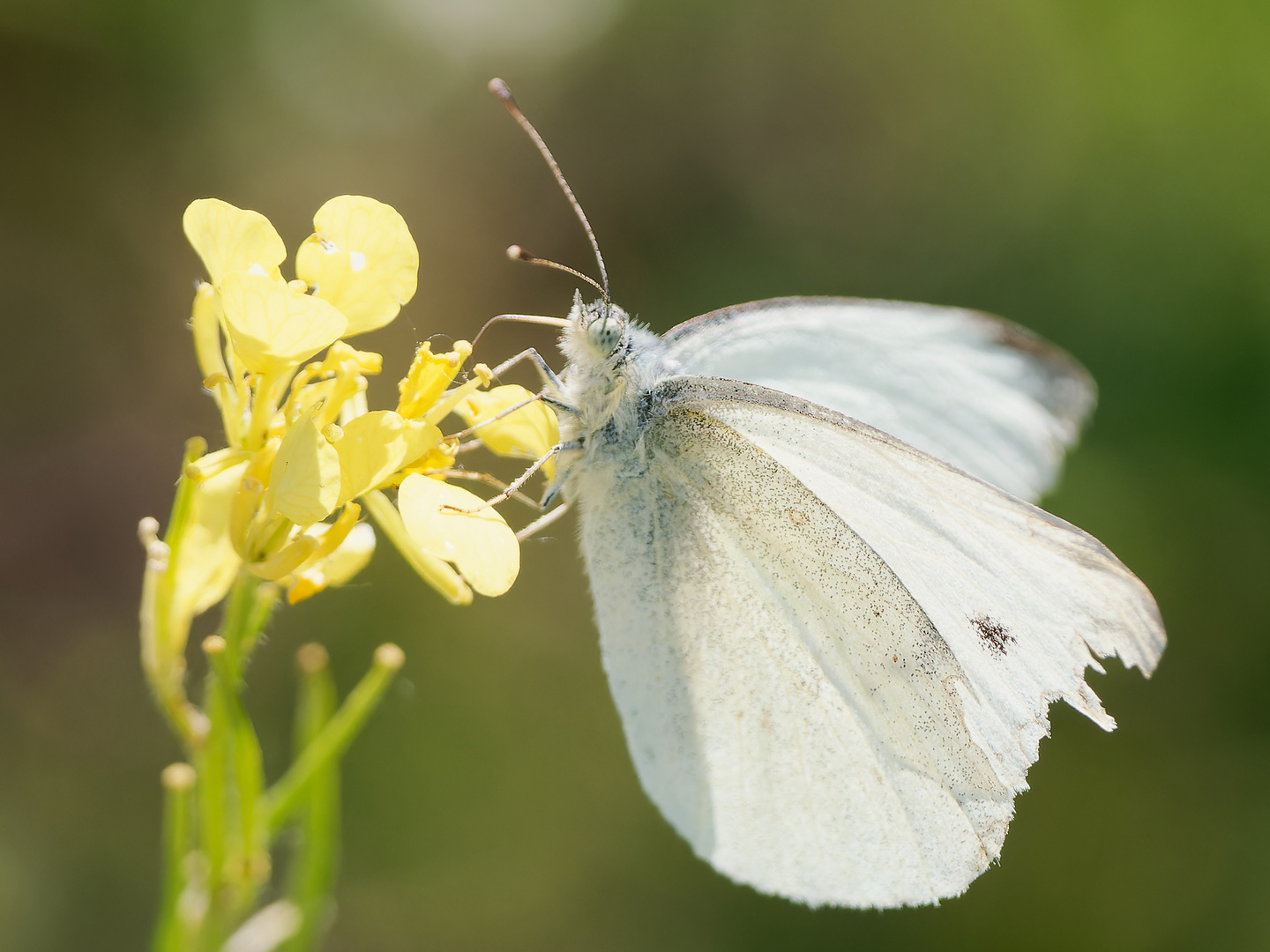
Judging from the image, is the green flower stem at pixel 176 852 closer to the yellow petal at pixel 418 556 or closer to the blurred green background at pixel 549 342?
the yellow petal at pixel 418 556

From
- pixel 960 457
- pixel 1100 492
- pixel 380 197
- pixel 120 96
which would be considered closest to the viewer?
pixel 960 457

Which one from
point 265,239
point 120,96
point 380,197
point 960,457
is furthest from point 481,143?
point 265,239

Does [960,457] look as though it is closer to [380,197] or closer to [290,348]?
[290,348]

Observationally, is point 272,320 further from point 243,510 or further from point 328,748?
point 328,748

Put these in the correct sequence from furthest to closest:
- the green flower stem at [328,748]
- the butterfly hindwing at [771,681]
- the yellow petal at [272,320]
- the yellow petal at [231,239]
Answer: the butterfly hindwing at [771,681] < the green flower stem at [328,748] < the yellow petal at [231,239] < the yellow petal at [272,320]

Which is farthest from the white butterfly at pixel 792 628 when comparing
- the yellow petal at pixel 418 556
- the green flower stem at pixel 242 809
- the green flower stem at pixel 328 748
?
the green flower stem at pixel 242 809

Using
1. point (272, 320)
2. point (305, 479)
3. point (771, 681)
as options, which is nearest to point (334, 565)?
point (305, 479)
